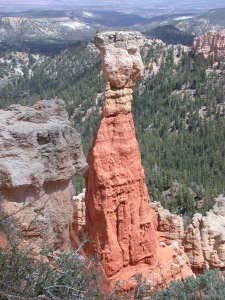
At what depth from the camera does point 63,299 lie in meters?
7.14

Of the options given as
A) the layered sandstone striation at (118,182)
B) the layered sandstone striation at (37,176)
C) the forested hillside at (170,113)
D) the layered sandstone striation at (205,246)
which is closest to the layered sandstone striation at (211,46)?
the forested hillside at (170,113)

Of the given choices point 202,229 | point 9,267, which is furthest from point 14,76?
point 9,267

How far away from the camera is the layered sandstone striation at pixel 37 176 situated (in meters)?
8.01

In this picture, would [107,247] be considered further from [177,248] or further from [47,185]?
[47,185]

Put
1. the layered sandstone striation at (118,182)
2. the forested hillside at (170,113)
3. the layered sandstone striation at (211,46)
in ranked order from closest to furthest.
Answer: the layered sandstone striation at (118,182)
the forested hillside at (170,113)
the layered sandstone striation at (211,46)

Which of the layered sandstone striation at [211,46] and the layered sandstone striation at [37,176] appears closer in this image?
the layered sandstone striation at [37,176]

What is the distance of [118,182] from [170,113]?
6139 cm

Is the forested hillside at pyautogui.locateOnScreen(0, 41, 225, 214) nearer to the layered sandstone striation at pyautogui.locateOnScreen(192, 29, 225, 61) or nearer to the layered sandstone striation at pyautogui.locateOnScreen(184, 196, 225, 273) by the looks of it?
the layered sandstone striation at pyautogui.locateOnScreen(192, 29, 225, 61)

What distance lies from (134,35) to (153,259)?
233 inches

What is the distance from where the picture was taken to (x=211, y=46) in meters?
88.3

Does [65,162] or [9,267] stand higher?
[65,162]

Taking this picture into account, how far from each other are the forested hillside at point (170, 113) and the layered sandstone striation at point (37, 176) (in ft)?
88.4

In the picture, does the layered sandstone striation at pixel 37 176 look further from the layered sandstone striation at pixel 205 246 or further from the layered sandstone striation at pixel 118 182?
the layered sandstone striation at pixel 205 246

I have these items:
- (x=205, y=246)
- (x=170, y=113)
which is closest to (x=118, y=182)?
(x=205, y=246)
